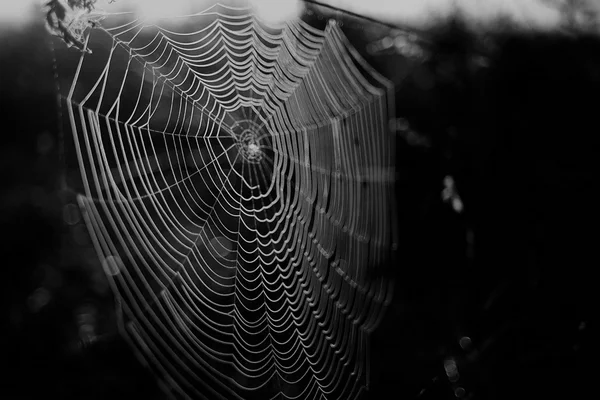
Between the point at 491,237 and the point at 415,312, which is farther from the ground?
the point at 491,237

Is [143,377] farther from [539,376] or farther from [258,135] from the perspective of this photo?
[539,376]

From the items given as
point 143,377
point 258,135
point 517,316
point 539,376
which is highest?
point 258,135

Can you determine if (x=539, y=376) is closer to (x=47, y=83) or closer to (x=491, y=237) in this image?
(x=491, y=237)

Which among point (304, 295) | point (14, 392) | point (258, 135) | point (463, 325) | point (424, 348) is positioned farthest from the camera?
point (424, 348)

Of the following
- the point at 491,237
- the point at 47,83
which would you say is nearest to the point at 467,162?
the point at 491,237

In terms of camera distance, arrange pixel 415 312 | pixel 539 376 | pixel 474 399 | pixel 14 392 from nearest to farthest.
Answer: pixel 474 399, pixel 539 376, pixel 14 392, pixel 415 312

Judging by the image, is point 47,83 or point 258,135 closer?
point 258,135
